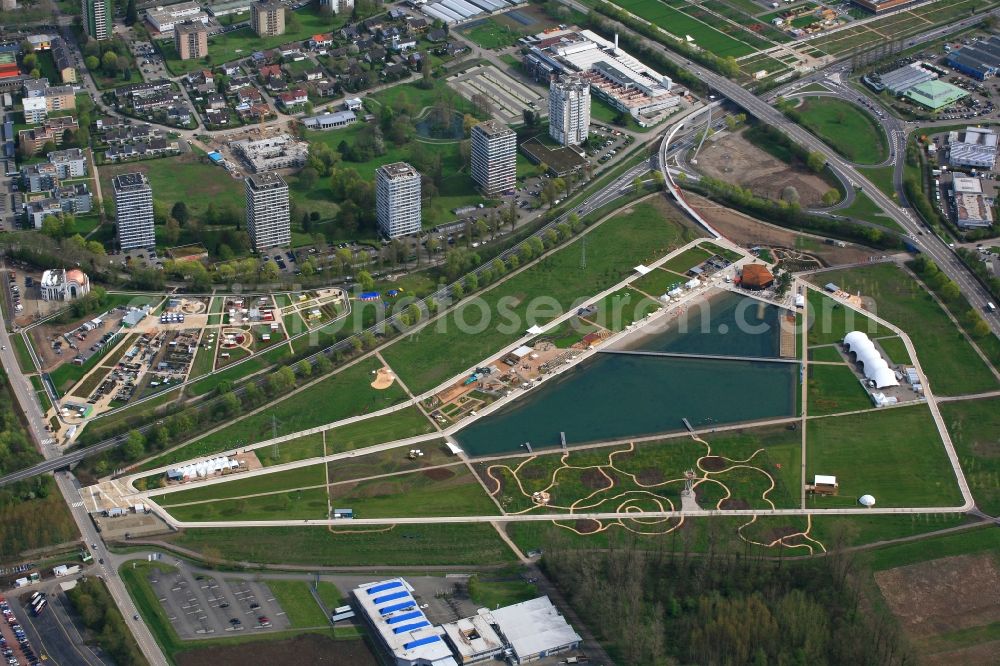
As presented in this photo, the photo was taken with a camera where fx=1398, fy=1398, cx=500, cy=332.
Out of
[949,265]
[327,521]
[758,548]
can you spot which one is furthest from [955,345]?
[327,521]

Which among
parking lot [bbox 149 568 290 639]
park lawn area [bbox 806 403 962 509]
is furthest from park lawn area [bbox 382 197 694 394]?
park lawn area [bbox 806 403 962 509]

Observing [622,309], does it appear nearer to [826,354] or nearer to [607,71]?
[826,354]

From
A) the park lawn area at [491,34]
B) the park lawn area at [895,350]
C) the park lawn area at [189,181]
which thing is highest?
the park lawn area at [491,34]

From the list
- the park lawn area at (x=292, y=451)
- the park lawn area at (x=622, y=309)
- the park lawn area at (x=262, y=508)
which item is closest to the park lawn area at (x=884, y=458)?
the park lawn area at (x=622, y=309)

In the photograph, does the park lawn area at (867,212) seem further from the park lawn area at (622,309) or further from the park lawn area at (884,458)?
the park lawn area at (884,458)

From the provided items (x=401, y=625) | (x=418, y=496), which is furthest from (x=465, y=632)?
(x=418, y=496)
